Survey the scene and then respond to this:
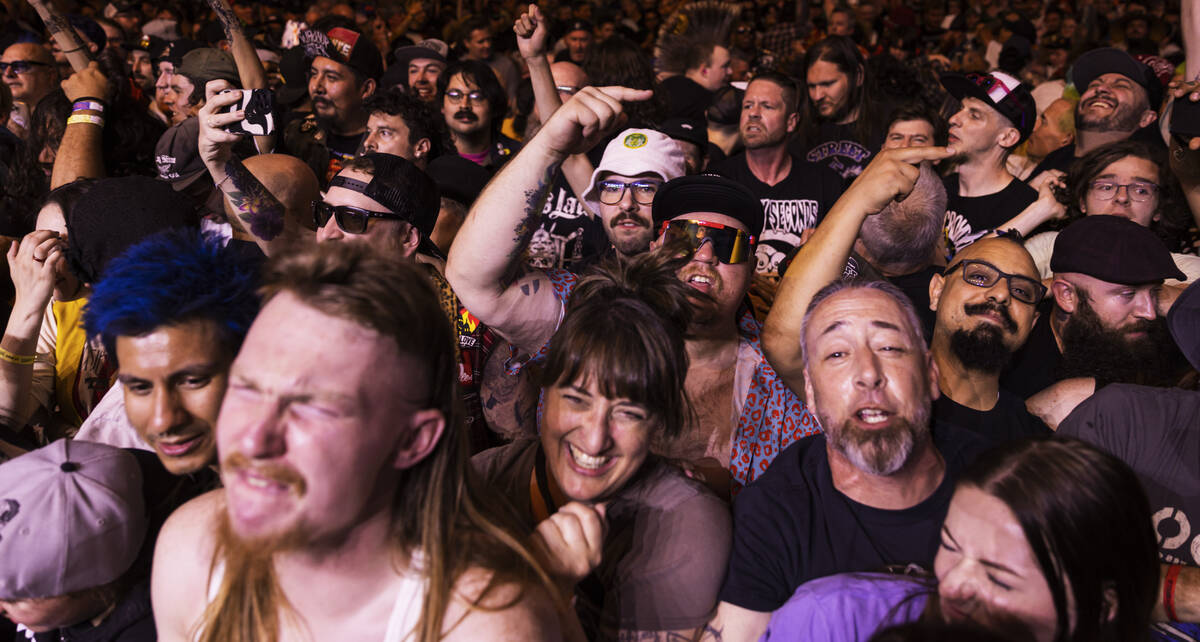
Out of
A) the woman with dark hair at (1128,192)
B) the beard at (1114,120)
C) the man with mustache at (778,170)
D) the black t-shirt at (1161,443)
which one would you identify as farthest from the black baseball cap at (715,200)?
the beard at (1114,120)

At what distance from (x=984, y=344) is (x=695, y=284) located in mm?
1096

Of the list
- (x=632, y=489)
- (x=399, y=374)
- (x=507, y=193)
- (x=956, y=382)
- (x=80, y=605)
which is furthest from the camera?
(x=956, y=382)

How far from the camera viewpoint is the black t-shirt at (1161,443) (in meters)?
2.49

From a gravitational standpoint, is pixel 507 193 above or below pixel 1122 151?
below

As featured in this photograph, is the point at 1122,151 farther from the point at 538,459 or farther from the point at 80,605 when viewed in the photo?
the point at 80,605

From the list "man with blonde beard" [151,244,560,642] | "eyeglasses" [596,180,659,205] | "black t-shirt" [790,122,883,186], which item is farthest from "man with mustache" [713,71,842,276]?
"man with blonde beard" [151,244,560,642]

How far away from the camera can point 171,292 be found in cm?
215

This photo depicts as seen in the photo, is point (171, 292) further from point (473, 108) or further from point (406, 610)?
point (473, 108)

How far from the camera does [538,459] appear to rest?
2.45m

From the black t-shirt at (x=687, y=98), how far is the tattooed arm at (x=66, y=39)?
11.8 ft

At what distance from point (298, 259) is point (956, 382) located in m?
2.38

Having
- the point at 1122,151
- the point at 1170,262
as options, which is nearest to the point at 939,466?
the point at 1170,262

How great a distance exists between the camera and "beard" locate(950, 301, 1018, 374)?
3211mm

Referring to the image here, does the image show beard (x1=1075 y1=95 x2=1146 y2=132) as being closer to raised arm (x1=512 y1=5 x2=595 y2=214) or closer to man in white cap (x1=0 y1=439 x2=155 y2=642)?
raised arm (x1=512 y1=5 x2=595 y2=214)
